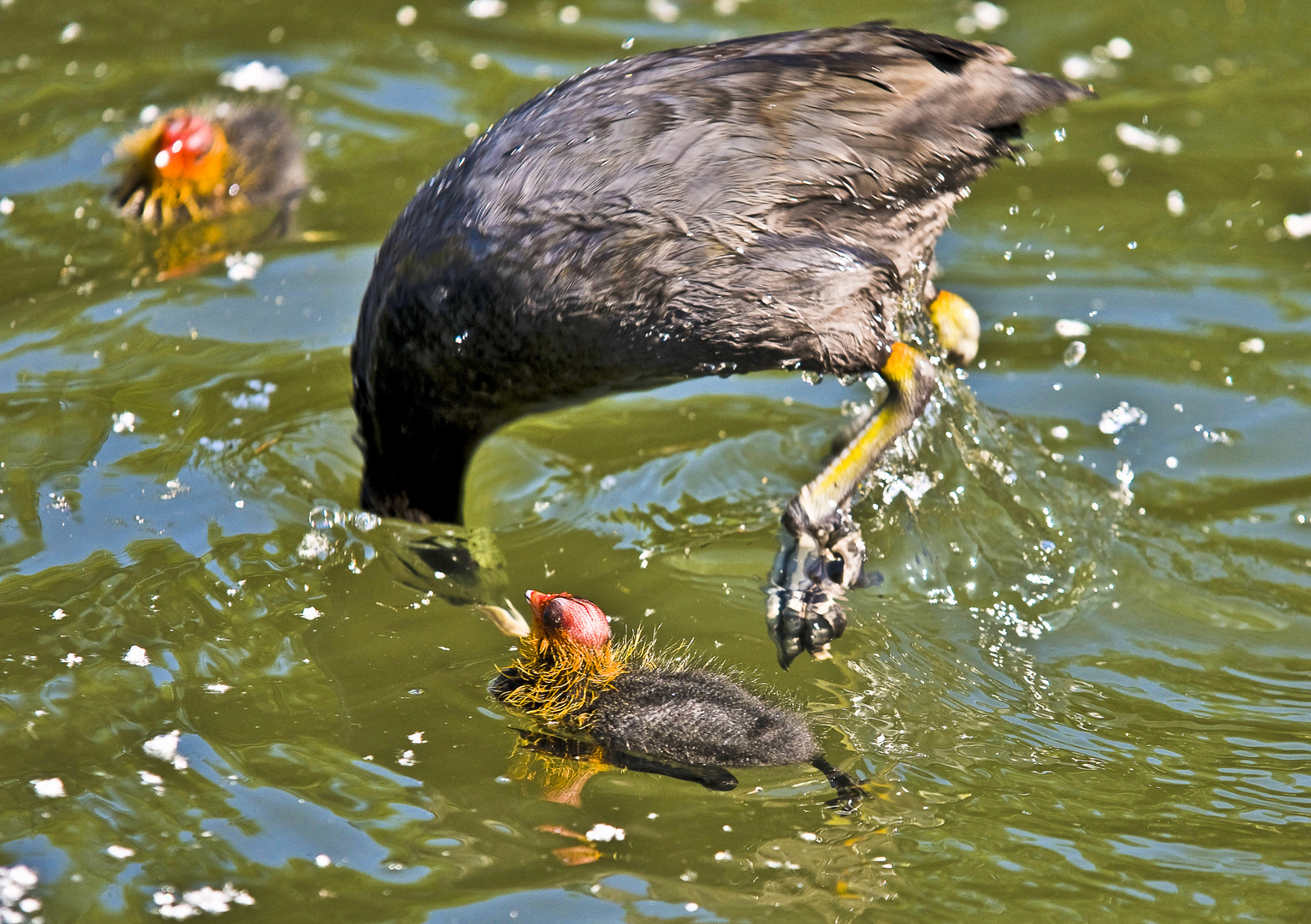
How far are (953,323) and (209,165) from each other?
382 cm

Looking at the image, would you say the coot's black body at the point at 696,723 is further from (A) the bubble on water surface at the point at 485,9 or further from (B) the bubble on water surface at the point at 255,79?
(A) the bubble on water surface at the point at 485,9

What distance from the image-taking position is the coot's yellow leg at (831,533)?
412 centimetres

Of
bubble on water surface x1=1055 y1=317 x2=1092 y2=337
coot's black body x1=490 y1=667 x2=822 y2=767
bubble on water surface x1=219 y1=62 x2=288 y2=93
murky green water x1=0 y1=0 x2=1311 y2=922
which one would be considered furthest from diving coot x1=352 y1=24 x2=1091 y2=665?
bubble on water surface x1=219 y1=62 x2=288 y2=93

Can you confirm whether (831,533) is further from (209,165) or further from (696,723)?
(209,165)

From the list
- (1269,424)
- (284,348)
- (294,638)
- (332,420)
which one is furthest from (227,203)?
(1269,424)

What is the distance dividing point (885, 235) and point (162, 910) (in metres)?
2.85

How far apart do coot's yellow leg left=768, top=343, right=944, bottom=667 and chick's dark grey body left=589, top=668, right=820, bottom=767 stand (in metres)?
0.43

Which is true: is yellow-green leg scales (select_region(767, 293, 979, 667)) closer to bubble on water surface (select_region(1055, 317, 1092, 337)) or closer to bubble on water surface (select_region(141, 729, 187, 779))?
bubble on water surface (select_region(1055, 317, 1092, 337))

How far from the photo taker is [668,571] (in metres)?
4.54

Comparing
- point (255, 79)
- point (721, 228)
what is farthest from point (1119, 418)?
point (255, 79)

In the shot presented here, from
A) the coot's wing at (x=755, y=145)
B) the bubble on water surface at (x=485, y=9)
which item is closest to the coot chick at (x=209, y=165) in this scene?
the bubble on water surface at (x=485, y=9)

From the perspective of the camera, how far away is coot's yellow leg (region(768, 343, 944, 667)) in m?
4.12

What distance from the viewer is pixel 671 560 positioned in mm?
4586

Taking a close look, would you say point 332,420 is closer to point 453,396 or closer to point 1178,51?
point 453,396
